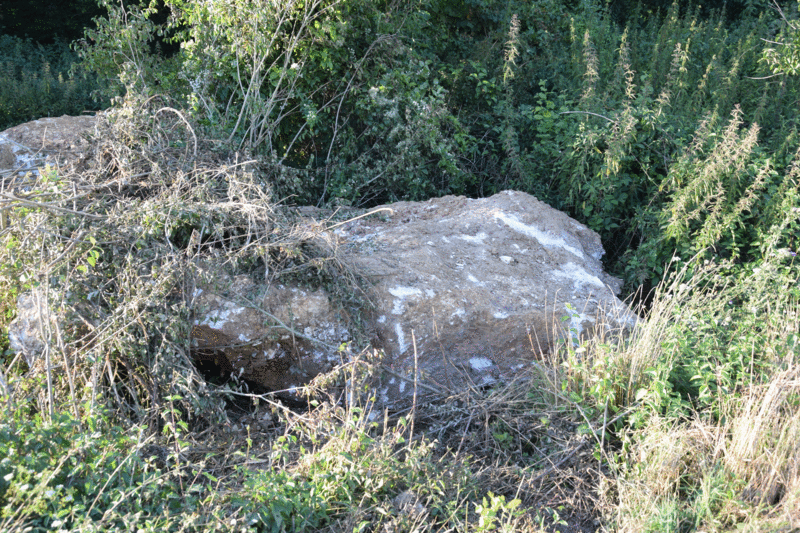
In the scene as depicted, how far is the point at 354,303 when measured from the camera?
11.3 ft

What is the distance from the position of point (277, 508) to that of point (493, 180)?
4.18 m

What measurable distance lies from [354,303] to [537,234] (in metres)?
1.61

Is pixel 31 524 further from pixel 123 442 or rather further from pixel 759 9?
pixel 759 9

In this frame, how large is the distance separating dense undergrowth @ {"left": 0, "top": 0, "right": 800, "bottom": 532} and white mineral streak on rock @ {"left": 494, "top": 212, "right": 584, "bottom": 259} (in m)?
0.74

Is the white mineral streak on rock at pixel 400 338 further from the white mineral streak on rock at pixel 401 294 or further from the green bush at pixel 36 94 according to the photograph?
the green bush at pixel 36 94

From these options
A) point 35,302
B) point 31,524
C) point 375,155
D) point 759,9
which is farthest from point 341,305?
point 759,9

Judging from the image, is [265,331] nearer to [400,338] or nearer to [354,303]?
[354,303]

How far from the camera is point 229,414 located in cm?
333

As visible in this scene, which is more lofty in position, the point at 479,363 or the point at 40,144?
the point at 40,144

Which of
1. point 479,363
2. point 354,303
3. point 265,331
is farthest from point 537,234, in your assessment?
point 265,331

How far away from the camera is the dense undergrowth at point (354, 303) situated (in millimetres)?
2580

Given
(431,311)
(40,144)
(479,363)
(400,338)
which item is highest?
(40,144)

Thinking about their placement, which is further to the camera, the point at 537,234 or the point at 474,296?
the point at 537,234

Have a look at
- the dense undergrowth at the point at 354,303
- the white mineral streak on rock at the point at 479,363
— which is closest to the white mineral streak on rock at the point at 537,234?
the dense undergrowth at the point at 354,303
